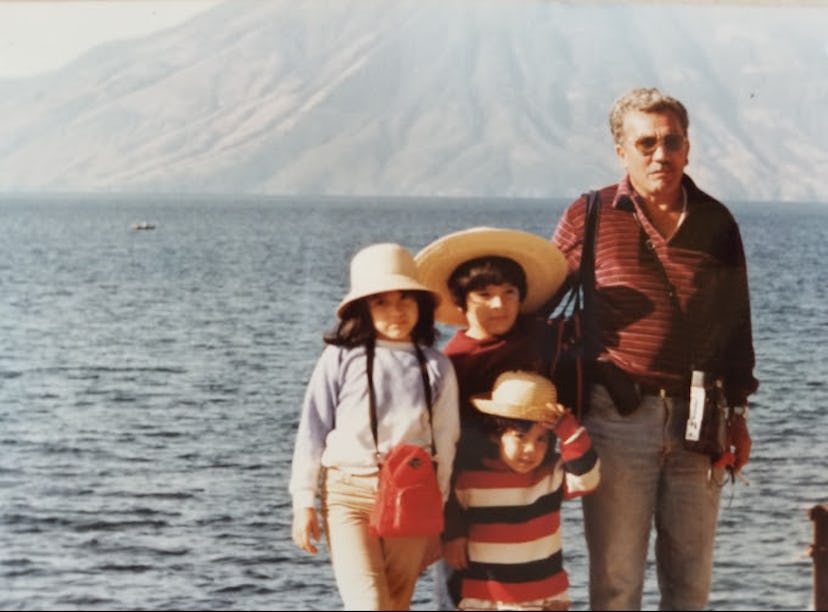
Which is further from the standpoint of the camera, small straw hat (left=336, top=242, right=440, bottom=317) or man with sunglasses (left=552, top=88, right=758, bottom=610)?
man with sunglasses (left=552, top=88, right=758, bottom=610)

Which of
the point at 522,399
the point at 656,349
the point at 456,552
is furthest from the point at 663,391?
the point at 456,552

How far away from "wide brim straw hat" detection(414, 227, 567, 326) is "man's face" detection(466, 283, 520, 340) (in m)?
0.08

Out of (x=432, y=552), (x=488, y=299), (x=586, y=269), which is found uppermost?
(x=586, y=269)

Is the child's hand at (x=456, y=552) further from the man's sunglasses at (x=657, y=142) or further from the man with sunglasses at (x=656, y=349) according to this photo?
the man's sunglasses at (x=657, y=142)

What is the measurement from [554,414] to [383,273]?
64 centimetres

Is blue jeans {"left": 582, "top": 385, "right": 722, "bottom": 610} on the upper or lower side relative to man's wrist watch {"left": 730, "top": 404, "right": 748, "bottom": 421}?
lower

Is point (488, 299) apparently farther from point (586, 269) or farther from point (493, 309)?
point (586, 269)

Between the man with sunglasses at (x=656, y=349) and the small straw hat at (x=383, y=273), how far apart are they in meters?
0.54

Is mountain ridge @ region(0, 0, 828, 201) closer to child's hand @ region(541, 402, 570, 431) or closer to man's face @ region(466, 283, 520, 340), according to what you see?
man's face @ region(466, 283, 520, 340)

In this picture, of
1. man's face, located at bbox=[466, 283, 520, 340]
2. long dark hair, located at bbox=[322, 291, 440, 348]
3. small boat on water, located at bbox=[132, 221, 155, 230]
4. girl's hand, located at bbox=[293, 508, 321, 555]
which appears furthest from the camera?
small boat on water, located at bbox=[132, 221, 155, 230]

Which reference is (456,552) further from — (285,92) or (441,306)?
(285,92)

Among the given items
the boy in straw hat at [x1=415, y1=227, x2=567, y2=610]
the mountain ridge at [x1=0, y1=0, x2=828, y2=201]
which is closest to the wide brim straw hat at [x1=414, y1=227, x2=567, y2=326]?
the boy in straw hat at [x1=415, y1=227, x2=567, y2=610]

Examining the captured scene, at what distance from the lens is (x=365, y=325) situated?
3.77 meters

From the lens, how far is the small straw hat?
3.70m
